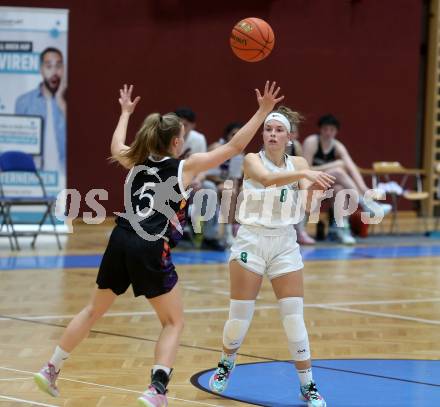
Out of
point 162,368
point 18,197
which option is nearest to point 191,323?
point 162,368

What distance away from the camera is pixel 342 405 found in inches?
216

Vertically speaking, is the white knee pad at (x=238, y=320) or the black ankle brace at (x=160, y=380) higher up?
the white knee pad at (x=238, y=320)

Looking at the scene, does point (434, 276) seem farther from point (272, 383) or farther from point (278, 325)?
point (272, 383)

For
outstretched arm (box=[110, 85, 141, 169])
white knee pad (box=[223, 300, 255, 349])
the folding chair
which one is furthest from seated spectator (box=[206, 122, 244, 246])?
white knee pad (box=[223, 300, 255, 349])

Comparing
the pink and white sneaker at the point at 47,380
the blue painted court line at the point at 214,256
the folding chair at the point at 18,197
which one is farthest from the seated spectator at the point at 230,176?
the pink and white sneaker at the point at 47,380

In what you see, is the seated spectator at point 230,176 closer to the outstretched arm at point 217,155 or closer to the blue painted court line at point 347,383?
the blue painted court line at point 347,383

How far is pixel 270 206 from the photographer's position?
5723 mm

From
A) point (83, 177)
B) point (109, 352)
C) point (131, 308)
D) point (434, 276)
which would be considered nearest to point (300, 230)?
point (434, 276)

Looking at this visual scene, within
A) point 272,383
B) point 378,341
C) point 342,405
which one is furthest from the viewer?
point 378,341

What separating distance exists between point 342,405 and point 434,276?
6.32 metres

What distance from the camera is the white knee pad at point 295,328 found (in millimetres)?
5547

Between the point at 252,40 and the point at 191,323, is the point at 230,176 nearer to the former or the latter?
the point at 191,323

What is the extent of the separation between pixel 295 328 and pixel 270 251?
0.46 m

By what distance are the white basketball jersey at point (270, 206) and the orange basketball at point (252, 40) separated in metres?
1.33
